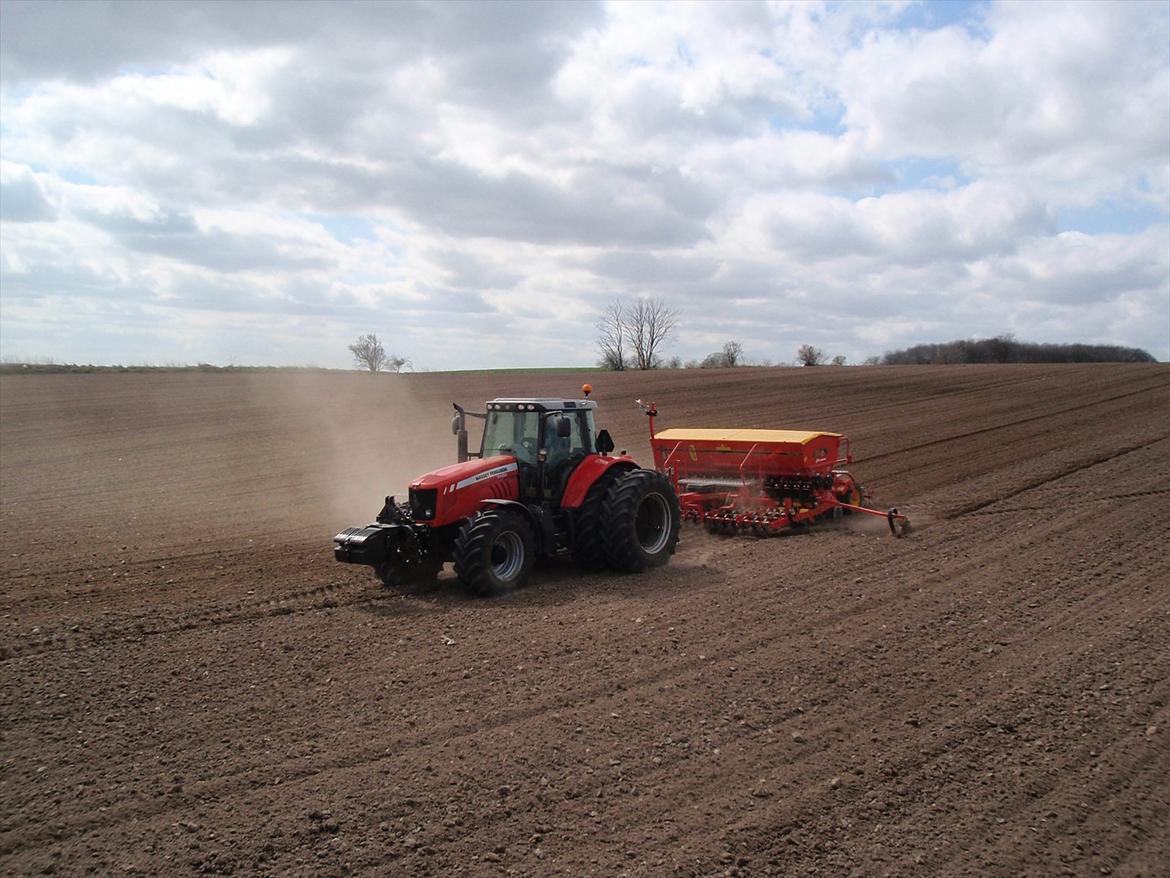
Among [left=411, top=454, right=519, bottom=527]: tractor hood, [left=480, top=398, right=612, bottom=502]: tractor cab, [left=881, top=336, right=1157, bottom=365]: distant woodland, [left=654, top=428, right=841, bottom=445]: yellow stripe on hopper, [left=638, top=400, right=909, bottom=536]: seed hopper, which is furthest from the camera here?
[left=881, top=336, right=1157, bottom=365]: distant woodland

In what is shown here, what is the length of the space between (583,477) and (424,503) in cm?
185

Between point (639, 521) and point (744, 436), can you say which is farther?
point (744, 436)

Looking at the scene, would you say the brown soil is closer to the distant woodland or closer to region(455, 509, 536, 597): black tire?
region(455, 509, 536, 597): black tire

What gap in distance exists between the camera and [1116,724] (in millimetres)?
5648

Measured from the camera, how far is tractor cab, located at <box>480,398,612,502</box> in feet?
32.3

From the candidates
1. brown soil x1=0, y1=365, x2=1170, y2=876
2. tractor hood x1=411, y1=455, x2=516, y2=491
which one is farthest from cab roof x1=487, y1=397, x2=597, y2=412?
brown soil x1=0, y1=365, x2=1170, y2=876

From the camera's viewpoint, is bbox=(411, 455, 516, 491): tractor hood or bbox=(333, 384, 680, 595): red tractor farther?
bbox=(411, 455, 516, 491): tractor hood

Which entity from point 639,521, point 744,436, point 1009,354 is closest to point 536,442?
point 639,521

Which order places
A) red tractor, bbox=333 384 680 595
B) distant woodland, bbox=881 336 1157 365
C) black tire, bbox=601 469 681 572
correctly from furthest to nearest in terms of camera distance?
distant woodland, bbox=881 336 1157 365
black tire, bbox=601 469 681 572
red tractor, bbox=333 384 680 595

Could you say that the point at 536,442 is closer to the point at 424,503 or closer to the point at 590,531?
the point at 590,531

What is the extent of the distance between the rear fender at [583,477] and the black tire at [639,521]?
0.21 meters

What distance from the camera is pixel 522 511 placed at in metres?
9.31

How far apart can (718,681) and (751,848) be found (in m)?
2.08

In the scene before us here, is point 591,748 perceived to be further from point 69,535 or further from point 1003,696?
point 69,535
